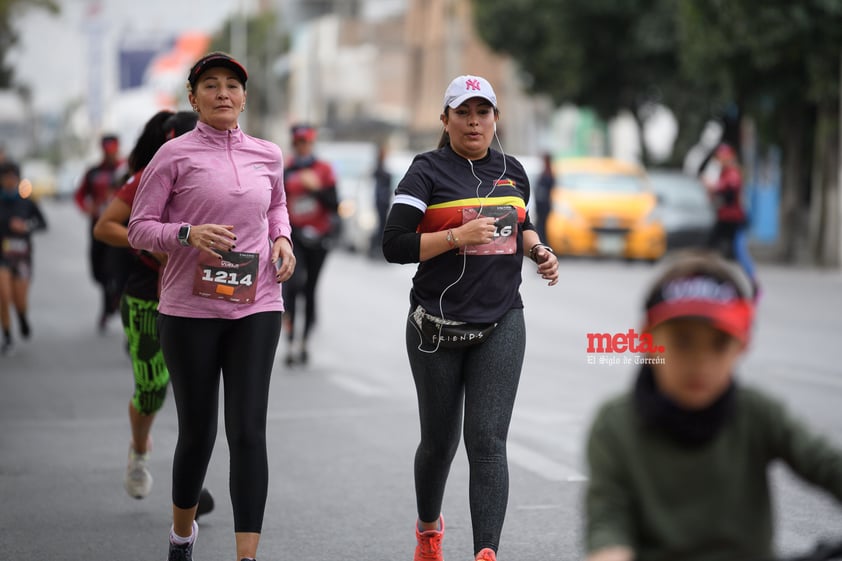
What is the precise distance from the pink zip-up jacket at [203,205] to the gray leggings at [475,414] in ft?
2.12

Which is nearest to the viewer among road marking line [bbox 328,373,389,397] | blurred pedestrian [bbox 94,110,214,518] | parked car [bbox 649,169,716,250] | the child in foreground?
the child in foreground

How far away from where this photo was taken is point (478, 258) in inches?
219

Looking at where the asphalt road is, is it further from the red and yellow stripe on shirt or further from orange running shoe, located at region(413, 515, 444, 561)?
the red and yellow stripe on shirt

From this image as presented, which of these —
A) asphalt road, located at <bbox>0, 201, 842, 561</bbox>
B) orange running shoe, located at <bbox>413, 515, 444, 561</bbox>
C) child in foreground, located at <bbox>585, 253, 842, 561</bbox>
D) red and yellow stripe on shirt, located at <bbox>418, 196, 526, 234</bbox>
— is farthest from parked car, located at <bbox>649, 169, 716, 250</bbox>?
child in foreground, located at <bbox>585, 253, 842, 561</bbox>

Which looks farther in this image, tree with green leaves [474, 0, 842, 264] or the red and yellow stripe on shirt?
tree with green leaves [474, 0, 842, 264]

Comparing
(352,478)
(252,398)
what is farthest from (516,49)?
(252,398)

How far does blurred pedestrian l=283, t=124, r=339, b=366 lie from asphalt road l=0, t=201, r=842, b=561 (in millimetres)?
525

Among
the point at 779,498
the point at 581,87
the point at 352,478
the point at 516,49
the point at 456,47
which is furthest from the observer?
the point at 456,47

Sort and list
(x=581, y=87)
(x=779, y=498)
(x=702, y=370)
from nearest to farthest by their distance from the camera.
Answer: (x=702, y=370) → (x=779, y=498) → (x=581, y=87)

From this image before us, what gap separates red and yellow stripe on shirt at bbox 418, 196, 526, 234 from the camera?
556 cm

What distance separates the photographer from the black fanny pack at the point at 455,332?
5.57m

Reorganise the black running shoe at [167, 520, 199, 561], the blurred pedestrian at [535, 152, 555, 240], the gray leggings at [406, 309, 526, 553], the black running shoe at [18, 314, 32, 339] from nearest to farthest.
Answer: the gray leggings at [406, 309, 526, 553] < the black running shoe at [167, 520, 199, 561] < the black running shoe at [18, 314, 32, 339] < the blurred pedestrian at [535, 152, 555, 240]

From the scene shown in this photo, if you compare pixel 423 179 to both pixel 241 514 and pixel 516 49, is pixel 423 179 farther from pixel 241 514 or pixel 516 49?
pixel 516 49

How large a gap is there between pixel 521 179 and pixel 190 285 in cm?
127
